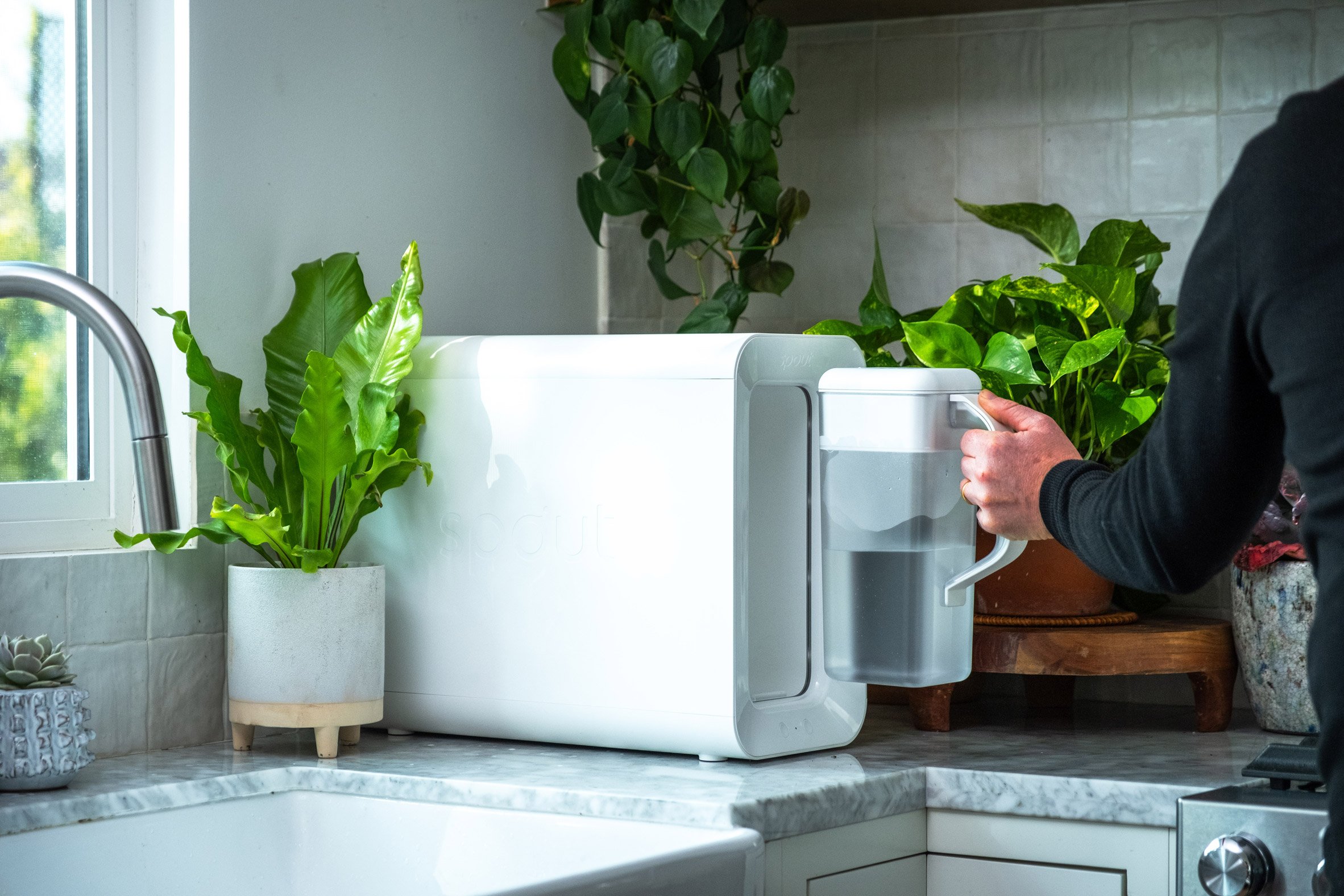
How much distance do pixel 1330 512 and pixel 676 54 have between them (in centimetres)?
110

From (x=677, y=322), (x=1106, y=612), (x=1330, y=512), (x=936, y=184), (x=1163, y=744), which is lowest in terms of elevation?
(x=1163, y=744)

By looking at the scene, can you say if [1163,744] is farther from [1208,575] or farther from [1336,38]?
[1336,38]

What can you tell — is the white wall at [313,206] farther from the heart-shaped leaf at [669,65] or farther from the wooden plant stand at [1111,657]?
the wooden plant stand at [1111,657]

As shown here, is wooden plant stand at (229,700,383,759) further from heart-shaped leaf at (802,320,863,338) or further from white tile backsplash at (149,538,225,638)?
heart-shaped leaf at (802,320,863,338)

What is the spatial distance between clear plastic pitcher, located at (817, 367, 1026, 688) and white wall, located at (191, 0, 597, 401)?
1.86 feet

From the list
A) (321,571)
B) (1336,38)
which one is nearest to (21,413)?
(321,571)

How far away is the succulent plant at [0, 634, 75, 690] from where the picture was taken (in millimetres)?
1181

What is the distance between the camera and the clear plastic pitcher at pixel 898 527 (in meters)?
1.14

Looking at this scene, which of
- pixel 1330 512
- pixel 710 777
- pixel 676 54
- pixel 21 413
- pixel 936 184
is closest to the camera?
pixel 1330 512

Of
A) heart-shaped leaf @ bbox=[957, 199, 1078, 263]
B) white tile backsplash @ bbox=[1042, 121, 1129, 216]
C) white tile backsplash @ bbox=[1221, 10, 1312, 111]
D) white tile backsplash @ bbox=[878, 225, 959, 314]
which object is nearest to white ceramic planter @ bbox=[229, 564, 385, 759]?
heart-shaped leaf @ bbox=[957, 199, 1078, 263]

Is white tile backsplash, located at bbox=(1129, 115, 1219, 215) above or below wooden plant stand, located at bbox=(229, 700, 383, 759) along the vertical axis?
above

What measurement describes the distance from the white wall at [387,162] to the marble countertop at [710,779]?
14.3 inches

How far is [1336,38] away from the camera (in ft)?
5.65

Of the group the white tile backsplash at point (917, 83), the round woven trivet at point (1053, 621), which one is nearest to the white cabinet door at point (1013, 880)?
the round woven trivet at point (1053, 621)
